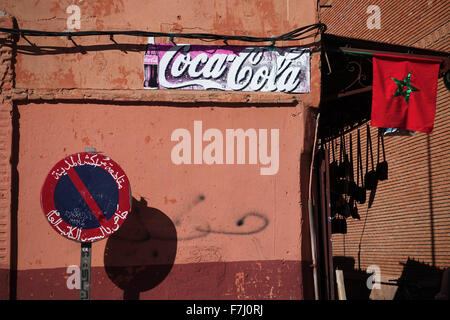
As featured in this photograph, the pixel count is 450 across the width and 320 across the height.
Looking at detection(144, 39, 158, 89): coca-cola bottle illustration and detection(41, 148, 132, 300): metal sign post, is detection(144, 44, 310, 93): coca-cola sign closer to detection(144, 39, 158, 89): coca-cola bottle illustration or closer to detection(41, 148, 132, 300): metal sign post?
detection(144, 39, 158, 89): coca-cola bottle illustration

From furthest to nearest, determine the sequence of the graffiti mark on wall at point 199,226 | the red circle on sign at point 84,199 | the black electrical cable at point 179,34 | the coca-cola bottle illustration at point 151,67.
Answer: the coca-cola bottle illustration at point 151,67, the black electrical cable at point 179,34, the graffiti mark on wall at point 199,226, the red circle on sign at point 84,199

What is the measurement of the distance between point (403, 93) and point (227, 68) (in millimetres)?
2906

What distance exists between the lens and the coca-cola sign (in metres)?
7.29

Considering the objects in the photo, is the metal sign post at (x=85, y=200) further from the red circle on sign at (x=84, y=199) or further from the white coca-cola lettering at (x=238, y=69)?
the white coca-cola lettering at (x=238, y=69)

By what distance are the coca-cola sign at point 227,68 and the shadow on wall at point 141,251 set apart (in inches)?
75.2

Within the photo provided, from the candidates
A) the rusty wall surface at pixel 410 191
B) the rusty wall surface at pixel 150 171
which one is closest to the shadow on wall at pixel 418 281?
the rusty wall surface at pixel 410 191

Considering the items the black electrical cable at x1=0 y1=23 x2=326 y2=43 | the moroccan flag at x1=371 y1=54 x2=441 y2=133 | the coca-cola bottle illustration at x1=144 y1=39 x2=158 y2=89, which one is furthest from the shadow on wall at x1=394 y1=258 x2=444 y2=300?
the coca-cola bottle illustration at x1=144 y1=39 x2=158 y2=89

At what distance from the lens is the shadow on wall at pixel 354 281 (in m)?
13.8

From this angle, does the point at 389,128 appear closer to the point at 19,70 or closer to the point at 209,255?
the point at 209,255

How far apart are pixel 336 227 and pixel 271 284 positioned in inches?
238

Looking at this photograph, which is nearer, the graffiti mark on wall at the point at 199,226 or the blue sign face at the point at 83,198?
the blue sign face at the point at 83,198

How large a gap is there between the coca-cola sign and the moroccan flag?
1299 mm

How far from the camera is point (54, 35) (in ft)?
23.2

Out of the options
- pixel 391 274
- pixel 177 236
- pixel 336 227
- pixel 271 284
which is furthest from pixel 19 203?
pixel 391 274
